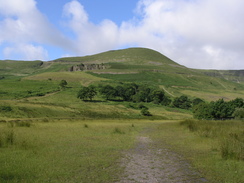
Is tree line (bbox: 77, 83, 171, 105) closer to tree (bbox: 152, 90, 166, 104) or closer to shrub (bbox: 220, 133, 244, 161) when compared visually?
tree (bbox: 152, 90, 166, 104)

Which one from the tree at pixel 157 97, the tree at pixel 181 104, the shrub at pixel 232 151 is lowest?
the tree at pixel 181 104

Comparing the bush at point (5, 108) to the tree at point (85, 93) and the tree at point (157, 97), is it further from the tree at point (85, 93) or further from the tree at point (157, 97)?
the tree at point (157, 97)

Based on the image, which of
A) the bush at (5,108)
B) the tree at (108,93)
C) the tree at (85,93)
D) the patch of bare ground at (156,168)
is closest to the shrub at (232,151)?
the patch of bare ground at (156,168)

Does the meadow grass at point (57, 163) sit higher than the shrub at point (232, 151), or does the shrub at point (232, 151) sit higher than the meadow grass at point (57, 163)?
the shrub at point (232, 151)

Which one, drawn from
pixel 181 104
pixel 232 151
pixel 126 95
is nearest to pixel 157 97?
pixel 181 104

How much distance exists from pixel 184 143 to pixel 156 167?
23.9ft

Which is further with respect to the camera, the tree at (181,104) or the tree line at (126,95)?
the tree at (181,104)

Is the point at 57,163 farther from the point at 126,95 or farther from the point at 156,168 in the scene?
the point at 126,95

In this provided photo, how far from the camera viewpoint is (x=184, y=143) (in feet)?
56.6

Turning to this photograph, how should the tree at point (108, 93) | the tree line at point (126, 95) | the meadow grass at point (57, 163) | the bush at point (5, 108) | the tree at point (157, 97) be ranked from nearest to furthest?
the meadow grass at point (57, 163) → the bush at point (5, 108) → the tree at point (108, 93) → the tree line at point (126, 95) → the tree at point (157, 97)

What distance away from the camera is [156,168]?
1048cm

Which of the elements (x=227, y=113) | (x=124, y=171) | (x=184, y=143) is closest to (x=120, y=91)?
(x=227, y=113)

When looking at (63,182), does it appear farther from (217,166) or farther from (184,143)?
(184,143)

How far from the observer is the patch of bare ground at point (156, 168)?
8.96 meters
